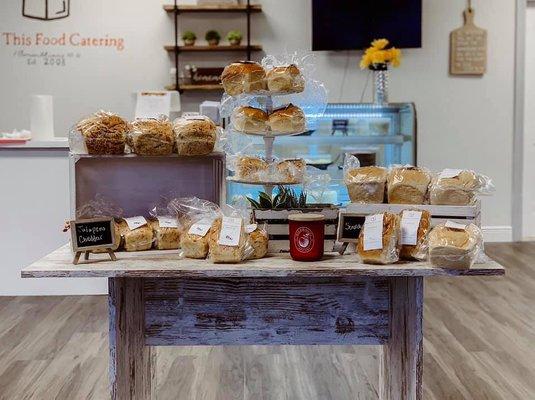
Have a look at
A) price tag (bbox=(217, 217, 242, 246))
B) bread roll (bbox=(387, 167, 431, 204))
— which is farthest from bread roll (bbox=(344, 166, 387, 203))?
price tag (bbox=(217, 217, 242, 246))

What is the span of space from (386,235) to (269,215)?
0.39m

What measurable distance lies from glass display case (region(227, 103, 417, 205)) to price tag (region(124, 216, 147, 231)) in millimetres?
2934

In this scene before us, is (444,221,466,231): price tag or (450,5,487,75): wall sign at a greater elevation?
(450,5,487,75): wall sign

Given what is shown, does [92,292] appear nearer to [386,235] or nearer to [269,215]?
[269,215]

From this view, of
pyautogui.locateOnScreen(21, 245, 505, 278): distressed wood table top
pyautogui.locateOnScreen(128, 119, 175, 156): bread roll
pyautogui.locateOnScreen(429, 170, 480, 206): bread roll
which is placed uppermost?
pyautogui.locateOnScreen(128, 119, 175, 156): bread roll

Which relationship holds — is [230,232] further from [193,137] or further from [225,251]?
[193,137]

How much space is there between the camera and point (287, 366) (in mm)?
3244

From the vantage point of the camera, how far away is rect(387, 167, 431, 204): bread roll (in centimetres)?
207

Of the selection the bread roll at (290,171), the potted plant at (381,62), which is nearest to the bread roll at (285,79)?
the bread roll at (290,171)

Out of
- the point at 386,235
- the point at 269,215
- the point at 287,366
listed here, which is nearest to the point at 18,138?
the point at 287,366

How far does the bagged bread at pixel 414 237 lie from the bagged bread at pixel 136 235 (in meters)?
0.74

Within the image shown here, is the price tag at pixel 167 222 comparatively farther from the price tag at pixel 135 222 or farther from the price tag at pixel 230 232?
the price tag at pixel 230 232

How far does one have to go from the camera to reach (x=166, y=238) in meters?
2.09

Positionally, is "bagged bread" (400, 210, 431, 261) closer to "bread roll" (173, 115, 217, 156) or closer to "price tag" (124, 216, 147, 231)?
"bread roll" (173, 115, 217, 156)
